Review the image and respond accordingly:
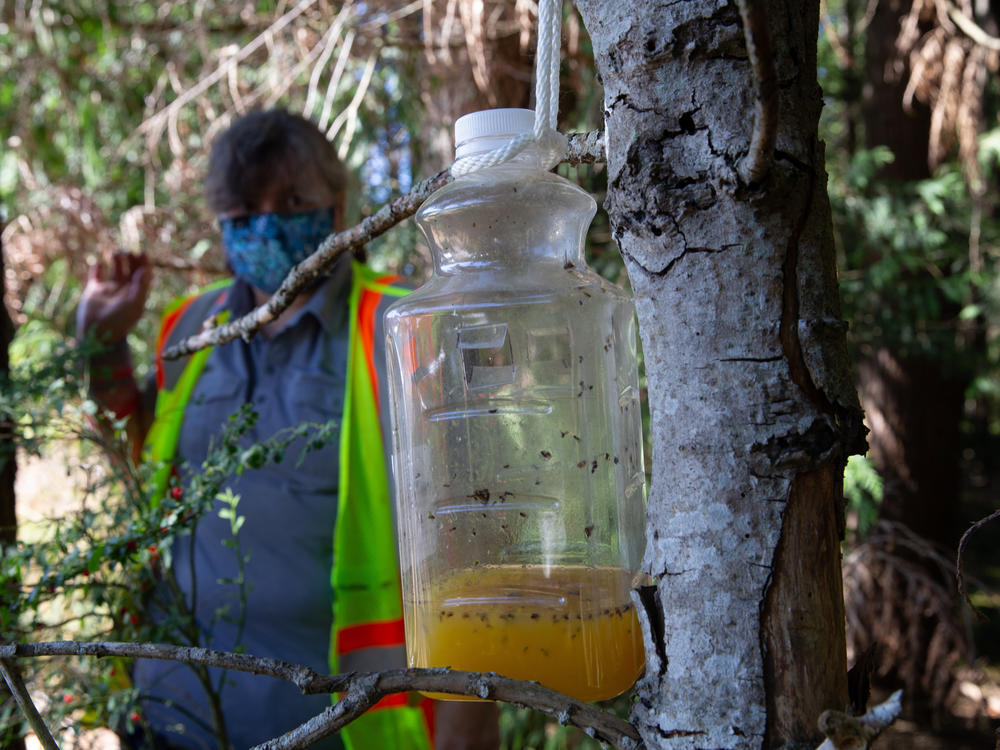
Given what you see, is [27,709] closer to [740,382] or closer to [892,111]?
[740,382]

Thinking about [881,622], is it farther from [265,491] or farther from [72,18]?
[72,18]

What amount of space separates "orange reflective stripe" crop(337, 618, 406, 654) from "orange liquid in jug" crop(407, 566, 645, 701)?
124 cm

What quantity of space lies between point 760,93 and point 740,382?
0.22 m

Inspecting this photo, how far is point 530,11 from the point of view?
120 inches

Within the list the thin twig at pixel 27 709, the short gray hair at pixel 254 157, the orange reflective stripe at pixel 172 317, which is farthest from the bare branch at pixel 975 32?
the thin twig at pixel 27 709

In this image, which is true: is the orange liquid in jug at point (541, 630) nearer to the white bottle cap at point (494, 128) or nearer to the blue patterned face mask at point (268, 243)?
the white bottle cap at point (494, 128)

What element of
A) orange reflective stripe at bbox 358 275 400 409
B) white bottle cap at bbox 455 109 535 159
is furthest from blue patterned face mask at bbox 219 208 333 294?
white bottle cap at bbox 455 109 535 159

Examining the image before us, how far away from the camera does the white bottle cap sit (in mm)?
863

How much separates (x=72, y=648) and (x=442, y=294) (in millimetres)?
521

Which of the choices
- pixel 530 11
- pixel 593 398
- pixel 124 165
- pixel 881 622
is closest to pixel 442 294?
pixel 593 398

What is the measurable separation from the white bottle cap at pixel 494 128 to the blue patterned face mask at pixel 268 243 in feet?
5.67

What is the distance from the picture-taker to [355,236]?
95cm

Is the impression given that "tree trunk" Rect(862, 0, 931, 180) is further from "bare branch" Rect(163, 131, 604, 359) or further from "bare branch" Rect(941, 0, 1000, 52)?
"bare branch" Rect(163, 131, 604, 359)

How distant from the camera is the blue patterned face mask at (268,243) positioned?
2.53 metres
